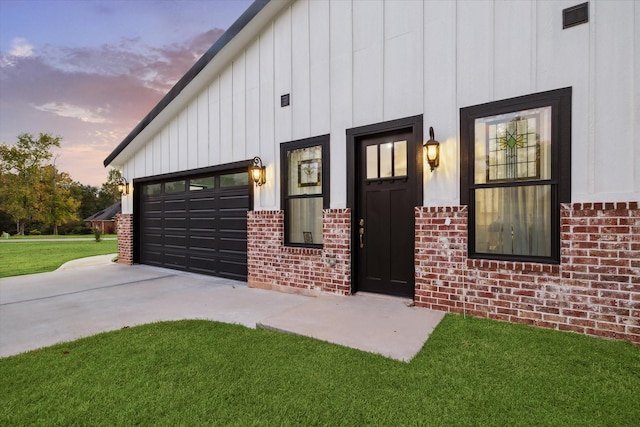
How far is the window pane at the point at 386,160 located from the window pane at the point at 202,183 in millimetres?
4200

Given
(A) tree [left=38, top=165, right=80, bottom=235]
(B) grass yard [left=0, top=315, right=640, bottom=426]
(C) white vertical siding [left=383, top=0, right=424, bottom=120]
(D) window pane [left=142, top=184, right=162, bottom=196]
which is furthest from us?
(A) tree [left=38, top=165, right=80, bottom=235]

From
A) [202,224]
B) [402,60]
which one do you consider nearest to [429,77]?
[402,60]

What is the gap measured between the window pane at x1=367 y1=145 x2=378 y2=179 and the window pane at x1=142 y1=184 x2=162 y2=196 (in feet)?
21.3

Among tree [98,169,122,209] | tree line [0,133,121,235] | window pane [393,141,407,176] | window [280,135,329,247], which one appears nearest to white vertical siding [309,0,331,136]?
window [280,135,329,247]

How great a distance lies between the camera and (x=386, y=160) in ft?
14.0

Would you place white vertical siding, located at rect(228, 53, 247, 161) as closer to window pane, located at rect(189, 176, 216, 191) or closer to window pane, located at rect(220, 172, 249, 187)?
window pane, located at rect(220, 172, 249, 187)

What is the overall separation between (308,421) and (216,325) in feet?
6.73

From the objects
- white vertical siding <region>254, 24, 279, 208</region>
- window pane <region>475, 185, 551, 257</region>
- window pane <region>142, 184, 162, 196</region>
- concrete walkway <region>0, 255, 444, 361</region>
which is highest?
white vertical siding <region>254, 24, 279, 208</region>

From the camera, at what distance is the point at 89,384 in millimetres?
2115

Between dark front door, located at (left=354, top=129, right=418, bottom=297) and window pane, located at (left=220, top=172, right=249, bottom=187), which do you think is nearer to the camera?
dark front door, located at (left=354, top=129, right=418, bottom=297)

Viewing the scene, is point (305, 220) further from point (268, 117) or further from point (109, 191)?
point (109, 191)

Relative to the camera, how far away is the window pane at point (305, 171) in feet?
16.0

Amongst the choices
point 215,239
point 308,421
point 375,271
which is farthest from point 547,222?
point 215,239

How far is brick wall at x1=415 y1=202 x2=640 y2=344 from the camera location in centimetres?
272
